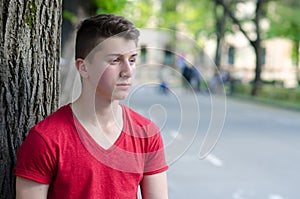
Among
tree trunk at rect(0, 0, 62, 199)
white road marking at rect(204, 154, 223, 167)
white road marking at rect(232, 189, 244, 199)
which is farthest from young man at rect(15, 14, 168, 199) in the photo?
white road marking at rect(204, 154, 223, 167)

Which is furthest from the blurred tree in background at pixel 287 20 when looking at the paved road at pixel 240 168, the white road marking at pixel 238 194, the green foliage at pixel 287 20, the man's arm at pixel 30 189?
the man's arm at pixel 30 189

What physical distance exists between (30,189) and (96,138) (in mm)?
285

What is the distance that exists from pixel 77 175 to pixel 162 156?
0.33 metres

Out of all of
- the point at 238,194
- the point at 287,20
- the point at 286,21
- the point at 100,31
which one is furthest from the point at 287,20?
the point at 100,31

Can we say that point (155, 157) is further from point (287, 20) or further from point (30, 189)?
point (287, 20)

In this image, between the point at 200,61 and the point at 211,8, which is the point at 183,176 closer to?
the point at 200,61

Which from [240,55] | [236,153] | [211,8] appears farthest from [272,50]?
[236,153]

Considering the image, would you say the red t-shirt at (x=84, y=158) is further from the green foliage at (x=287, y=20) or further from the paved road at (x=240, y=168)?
the green foliage at (x=287, y=20)

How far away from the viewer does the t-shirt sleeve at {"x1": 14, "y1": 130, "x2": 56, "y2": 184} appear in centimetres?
223

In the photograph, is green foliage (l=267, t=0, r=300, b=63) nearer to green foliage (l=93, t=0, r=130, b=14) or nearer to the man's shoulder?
green foliage (l=93, t=0, r=130, b=14)

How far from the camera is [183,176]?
987cm

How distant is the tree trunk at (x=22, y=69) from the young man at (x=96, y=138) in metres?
0.50

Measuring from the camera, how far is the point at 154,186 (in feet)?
8.11

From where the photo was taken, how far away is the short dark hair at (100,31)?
232cm
